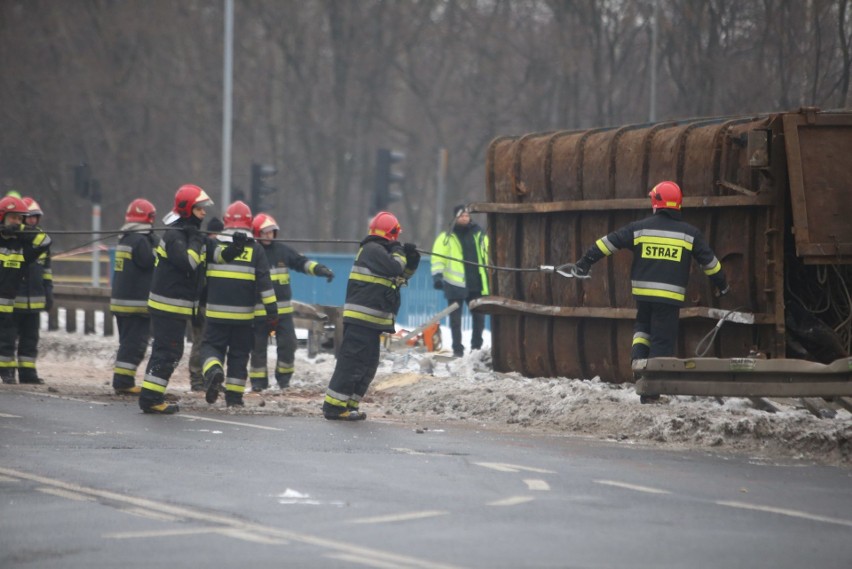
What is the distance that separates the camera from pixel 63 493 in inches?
332

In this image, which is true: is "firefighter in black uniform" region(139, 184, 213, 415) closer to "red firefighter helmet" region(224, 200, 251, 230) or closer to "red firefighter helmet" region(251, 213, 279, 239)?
"red firefighter helmet" region(224, 200, 251, 230)

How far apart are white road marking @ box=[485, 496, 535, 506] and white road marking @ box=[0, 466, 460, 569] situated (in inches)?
52.7

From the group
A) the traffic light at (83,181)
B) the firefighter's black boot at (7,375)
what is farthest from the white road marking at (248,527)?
the traffic light at (83,181)

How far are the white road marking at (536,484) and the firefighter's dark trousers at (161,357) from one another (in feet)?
16.0

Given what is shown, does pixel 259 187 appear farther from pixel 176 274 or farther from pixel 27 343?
pixel 176 274

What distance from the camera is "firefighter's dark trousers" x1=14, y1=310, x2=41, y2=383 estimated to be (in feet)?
52.7

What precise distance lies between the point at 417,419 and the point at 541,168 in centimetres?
285

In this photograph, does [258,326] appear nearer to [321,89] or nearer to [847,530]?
[847,530]

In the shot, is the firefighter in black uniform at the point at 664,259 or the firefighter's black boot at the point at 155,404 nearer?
the firefighter in black uniform at the point at 664,259

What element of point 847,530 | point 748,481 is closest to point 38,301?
point 748,481

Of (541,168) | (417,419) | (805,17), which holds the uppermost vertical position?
(805,17)

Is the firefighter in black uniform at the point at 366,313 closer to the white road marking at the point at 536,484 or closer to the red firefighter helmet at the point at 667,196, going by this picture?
the red firefighter helmet at the point at 667,196

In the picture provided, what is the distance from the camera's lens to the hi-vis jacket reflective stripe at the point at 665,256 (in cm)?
1207

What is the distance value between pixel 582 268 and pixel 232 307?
3.16 meters
